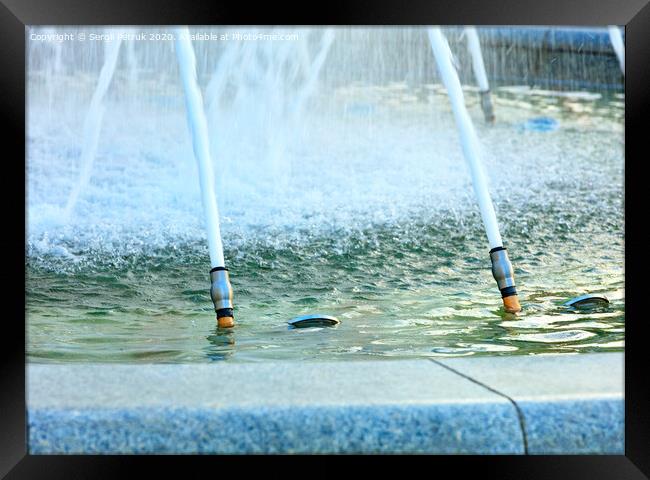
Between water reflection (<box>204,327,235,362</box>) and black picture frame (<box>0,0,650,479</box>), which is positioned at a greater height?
black picture frame (<box>0,0,650,479</box>)

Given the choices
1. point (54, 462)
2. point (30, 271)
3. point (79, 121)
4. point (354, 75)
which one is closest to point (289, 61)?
point (354, 75)

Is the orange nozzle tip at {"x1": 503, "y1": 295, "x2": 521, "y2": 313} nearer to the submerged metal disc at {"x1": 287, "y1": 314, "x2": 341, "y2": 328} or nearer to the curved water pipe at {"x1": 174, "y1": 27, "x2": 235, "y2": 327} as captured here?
the submerged metal disc at {"x1": 287, "y1": 314, "x2": 341, "y2": 328}

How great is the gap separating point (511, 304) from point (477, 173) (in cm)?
71

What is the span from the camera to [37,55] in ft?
25.2

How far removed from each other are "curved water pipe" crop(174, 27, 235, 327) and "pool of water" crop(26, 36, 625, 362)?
0.24 meters

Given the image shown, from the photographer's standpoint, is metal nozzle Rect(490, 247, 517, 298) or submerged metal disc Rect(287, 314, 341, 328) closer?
metal nozzle Rect(490, 247, 517, 298)

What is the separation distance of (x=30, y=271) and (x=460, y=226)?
3.45 metres

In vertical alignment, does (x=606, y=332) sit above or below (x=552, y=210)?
below

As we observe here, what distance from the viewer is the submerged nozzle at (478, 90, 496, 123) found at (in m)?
8.43

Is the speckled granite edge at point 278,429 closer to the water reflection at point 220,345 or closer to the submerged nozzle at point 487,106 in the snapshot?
the water reflection at point 220,345

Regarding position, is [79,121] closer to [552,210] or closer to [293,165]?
[293,165]

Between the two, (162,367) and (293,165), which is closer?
(162,367)

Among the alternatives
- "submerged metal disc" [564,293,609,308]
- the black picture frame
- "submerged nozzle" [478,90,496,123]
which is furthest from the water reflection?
"submerged nozzle" [478,90,496,123]
